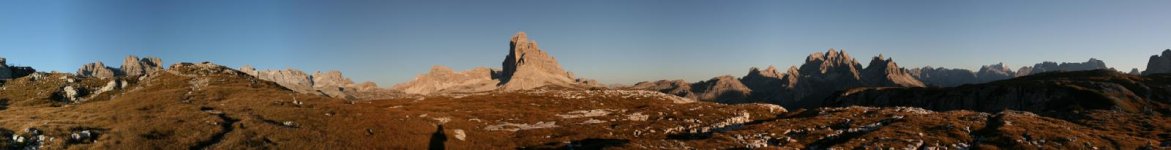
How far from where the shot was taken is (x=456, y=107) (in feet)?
267

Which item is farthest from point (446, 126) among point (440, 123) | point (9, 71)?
point (9, 71)

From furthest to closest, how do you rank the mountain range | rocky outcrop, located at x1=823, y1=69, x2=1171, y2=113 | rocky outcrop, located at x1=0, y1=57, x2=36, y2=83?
rocky outcrop, located at x1=823, y1=69, x2=1171, y2=113, rocky outcrop, located at x1=0, y1=57, x2=36, y2=83, the mountain range

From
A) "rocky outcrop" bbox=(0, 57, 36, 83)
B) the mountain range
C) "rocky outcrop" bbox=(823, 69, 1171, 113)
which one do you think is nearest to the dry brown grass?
the mountain range

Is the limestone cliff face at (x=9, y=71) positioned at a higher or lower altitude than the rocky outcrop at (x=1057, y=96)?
higher

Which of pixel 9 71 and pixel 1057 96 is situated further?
Answer: pixel 1057 96

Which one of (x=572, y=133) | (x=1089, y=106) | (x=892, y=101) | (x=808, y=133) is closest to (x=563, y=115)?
(x=572, y=133)

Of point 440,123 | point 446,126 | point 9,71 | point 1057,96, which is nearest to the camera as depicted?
point 446,126

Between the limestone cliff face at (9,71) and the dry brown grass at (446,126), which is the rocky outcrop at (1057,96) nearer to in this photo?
the dry brown grass at (446,126)

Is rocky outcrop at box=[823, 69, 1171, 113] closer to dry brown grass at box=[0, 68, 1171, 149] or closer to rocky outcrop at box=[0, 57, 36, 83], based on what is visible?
dry brown grass at box=[0, 68, 1171, 149]

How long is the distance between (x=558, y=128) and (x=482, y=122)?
8.83 m

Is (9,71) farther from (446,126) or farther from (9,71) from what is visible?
(446,126)

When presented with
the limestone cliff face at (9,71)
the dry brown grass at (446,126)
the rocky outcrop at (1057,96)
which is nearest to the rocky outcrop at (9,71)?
the limestone cliff face at (9,71)

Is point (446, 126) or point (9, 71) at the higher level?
point (9, 71)

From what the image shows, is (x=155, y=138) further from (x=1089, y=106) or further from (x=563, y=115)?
(x=1089, y=106)
